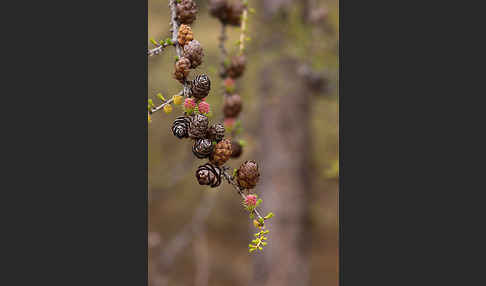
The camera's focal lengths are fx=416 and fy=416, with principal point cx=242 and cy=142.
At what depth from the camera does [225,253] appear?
21.8ft

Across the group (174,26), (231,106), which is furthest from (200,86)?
(231,106)

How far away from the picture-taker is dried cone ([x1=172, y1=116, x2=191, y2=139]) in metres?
1.00

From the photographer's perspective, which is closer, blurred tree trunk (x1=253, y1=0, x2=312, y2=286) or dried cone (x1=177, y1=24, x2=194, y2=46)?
dried cone (x1=177, y1=24, x2=194, y2=46)

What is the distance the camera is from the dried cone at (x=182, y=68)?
0.99 m

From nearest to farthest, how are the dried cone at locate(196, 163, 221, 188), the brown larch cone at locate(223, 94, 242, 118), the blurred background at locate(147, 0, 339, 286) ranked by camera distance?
the dried cone at locate(196, 163, 221, 188) → the brown larch cone at locate(223, 94, 242, 118) → the blurred background at locate(147, 0, 339, 286)

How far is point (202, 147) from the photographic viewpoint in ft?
3.21

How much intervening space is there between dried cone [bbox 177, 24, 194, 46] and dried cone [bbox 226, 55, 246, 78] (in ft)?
1.06

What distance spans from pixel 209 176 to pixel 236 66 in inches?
19.8

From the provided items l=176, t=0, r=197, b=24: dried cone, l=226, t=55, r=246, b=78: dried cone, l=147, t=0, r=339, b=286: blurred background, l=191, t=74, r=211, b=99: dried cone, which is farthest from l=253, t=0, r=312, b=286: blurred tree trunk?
l=191, t=74, r=211, b=99: dried cone

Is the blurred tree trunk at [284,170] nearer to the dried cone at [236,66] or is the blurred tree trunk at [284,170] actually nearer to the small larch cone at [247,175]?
the dried cone at [236,66]

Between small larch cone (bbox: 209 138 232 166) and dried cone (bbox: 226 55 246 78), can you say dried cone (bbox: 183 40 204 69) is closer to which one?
small larch cone (bbox: 209 138 232 166)

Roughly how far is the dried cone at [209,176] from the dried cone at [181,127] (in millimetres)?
95

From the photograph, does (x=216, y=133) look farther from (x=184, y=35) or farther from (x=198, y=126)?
(x=184, y=35)

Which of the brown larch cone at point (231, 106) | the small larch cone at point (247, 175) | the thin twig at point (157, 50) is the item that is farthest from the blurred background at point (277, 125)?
the thin twig at point (157, 50)
